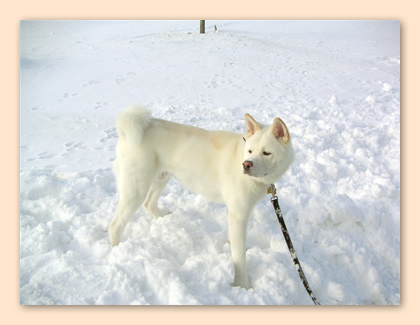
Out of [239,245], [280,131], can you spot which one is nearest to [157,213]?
[239,245]

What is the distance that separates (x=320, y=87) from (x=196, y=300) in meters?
4.70

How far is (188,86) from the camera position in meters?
5.19

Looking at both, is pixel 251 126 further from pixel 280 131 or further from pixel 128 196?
pixel 128 196

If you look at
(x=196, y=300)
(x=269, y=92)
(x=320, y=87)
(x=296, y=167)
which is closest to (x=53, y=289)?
(x=196, y=300)

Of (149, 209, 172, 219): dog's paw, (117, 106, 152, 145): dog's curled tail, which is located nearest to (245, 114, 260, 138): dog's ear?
(117, 106, 152, 145): dog's curled tail

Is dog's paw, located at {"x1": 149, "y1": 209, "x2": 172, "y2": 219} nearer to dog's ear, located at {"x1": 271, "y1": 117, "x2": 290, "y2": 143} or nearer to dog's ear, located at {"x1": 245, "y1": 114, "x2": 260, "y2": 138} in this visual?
dog's ear, located at {"x1": 245, "y1": 114, "x2": 260, "y2": 138}

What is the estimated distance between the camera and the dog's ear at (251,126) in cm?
220

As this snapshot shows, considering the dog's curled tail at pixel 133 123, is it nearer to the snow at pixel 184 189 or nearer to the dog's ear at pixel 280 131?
the snow at pixel 184 189

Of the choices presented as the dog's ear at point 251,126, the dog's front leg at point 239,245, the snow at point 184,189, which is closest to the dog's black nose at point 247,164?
the dog's ear at point 251,126

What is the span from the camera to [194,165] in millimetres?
2510

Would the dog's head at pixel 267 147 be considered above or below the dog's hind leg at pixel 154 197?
above

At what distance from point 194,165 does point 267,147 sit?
1.97 ft

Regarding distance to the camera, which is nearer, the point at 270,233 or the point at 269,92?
the point at 270,233

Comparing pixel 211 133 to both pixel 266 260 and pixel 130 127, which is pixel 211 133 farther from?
pixel 266 260
